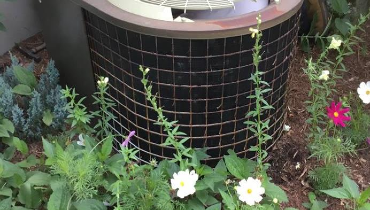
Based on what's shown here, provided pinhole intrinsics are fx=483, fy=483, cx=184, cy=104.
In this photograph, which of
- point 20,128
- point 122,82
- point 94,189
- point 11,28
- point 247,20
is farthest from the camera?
point 11,28

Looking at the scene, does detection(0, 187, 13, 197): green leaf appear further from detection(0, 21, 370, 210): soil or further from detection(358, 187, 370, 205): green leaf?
detection(358, 187, 370, 205): green leaf

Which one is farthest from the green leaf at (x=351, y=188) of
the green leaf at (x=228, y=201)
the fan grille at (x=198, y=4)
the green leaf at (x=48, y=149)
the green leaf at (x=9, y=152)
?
the green leaf at (x=9, y=152)

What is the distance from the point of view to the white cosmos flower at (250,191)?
1.96 metres

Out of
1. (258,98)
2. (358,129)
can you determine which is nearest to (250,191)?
(258,98)

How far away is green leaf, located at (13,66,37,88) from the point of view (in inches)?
108

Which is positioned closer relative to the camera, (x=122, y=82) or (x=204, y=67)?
(x=204, y=67)

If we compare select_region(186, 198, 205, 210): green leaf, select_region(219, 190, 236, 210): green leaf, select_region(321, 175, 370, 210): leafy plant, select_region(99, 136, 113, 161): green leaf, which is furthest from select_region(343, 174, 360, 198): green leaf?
select_region(99, 136, 113, 161): green leaf

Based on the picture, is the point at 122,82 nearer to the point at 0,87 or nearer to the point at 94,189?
the point at 94,189

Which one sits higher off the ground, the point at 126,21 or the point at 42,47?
the point at 126,21

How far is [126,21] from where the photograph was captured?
2.06 meters

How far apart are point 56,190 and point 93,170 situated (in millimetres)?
180

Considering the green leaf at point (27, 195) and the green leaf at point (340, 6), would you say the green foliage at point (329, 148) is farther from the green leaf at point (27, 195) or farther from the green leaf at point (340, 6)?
the green leaf at point (27, 195)

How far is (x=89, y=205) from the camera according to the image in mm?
2088

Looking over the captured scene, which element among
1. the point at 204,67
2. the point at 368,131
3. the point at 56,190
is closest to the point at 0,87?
the point at 56,190
